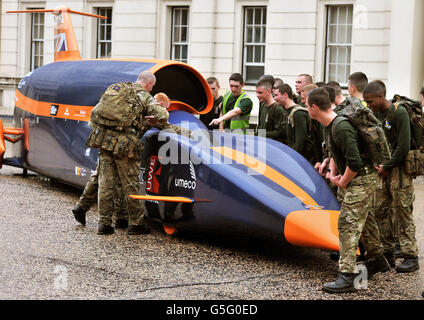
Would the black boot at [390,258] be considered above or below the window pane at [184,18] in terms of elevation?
below

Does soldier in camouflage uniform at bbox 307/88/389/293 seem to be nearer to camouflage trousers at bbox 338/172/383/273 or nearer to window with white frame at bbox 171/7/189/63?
camouflage trousers at bbox 338/172/383/273

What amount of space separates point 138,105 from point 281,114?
6.71 ft

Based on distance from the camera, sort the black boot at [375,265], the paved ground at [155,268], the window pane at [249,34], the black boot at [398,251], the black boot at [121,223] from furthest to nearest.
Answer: the window pane at [249,34] < the black boot at [121,223] < the black boot at [398,251] < the black boot at [375,265] < the paved ground at [155,268]

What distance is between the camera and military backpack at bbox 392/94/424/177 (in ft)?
22.5

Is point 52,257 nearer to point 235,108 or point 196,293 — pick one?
point 196,293

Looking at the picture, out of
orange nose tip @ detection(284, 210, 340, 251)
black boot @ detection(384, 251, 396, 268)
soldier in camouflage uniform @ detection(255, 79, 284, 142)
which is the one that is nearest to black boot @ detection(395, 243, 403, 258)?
black boot @ detection(384, 251, 396, 268)

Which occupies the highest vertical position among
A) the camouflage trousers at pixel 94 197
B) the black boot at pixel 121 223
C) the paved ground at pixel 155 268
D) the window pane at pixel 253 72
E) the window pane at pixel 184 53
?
the window pane at pixel 184 53

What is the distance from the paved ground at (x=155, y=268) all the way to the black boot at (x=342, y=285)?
0.06 meters

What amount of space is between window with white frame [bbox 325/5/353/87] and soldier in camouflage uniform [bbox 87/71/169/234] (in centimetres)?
1084

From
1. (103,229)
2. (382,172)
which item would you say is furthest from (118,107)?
(382,172)

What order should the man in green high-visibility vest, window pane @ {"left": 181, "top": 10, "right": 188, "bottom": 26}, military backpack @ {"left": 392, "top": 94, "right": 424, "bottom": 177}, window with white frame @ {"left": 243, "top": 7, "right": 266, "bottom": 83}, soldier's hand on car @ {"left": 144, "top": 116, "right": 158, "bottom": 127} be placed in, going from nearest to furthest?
military backpack @ {"left": 392, "top": 94, "right": 424, "bottom": 177} → soldier's hand on car @ {"left": 144, "top": 116, "right": 158, "bottom": 127} → the man in green high-visibility vest → window with white frame @ {"left": 243, "top": 7, "right": 266, "bottom": 83} → window pane @ {"left": 181, "top": 10, "right": 188, "bottom": 26}

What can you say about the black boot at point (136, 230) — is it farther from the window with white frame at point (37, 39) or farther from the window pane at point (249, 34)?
the window with white frame at point (37, 39)

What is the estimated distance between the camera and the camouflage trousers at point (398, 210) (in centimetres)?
687

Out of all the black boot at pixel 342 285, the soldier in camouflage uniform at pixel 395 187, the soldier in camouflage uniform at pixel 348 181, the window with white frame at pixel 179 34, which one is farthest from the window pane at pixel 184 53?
the black boot at pixel 342 285
